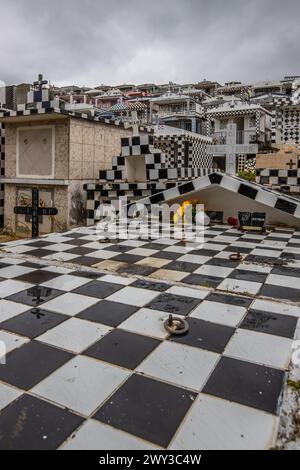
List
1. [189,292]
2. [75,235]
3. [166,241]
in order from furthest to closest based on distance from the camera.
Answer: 1. [75,235]
2. [166,241]
3. [189,292]

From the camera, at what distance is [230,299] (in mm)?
2129

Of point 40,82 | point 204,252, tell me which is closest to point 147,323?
point 204,252

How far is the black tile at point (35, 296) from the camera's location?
205 cm

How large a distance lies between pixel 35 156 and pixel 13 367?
5639 mm

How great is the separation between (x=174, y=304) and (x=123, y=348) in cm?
58

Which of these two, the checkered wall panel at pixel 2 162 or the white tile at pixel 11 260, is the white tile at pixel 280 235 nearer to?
the white tile at pixel 11 260

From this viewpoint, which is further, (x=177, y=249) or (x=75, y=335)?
(x=177, y=249)

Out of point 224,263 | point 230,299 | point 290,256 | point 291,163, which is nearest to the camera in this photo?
point 230,299

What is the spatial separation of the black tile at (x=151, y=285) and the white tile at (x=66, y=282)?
1.16ft

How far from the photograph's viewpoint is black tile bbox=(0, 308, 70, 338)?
1680mm

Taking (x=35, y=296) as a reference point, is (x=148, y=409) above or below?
below

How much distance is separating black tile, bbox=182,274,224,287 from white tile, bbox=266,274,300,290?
1.14 ft

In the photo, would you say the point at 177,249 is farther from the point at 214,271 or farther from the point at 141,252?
the point at 214,271

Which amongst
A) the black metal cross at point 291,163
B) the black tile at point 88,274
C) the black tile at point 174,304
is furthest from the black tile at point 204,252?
the black metal cross at point 291,163
